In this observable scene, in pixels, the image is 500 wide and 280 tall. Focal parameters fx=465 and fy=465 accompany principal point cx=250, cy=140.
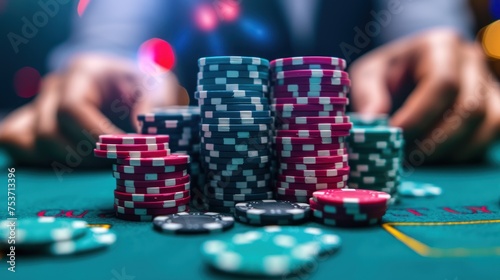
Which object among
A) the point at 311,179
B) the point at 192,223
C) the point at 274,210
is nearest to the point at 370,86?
the point at 311,179

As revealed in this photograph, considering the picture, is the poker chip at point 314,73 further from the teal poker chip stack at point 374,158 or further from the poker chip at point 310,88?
the teal poker chip stack at point 374,158

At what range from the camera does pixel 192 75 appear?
591cm

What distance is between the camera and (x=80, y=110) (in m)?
4.93

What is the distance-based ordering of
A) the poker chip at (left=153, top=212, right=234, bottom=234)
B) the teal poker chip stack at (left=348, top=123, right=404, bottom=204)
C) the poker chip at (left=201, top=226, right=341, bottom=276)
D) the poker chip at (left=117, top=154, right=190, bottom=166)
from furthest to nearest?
1. the teal poker chip stack at (left=348, top=123, right=404, bottom=204)
2. the poker chip at (left=117, top=154, right=190, bottom=166)
3. the poker chip at (left=153, top=212, right=234, bottom=234)
4. the poker chip at (left=201, top=226, right=341, bottom=276)

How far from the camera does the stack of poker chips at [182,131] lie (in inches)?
131

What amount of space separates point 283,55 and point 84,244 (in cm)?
434

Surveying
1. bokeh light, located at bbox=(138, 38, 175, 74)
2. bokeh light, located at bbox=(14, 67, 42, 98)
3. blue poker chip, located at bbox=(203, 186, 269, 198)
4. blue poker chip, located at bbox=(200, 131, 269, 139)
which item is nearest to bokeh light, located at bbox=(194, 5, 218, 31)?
bokeh light, located at bbox=(138, 38, 175, 74)

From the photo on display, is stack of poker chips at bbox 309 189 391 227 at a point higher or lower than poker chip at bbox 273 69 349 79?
lower

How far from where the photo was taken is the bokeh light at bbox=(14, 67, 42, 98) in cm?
570

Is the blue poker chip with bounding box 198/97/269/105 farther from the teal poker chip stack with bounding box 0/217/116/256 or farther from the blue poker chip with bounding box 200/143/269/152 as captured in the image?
the teal poker chip stack with bounding box 0/217/116/256

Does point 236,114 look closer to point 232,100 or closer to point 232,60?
point 232,100

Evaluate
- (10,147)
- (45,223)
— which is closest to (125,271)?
(45,223)

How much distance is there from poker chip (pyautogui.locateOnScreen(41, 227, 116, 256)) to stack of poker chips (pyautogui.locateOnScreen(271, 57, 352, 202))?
122 centimetres

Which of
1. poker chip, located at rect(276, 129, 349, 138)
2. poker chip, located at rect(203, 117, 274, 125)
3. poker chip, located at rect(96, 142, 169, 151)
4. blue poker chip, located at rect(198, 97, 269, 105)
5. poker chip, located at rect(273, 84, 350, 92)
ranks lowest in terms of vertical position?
poker chip, located at rect(96, 142, 169, 151)
